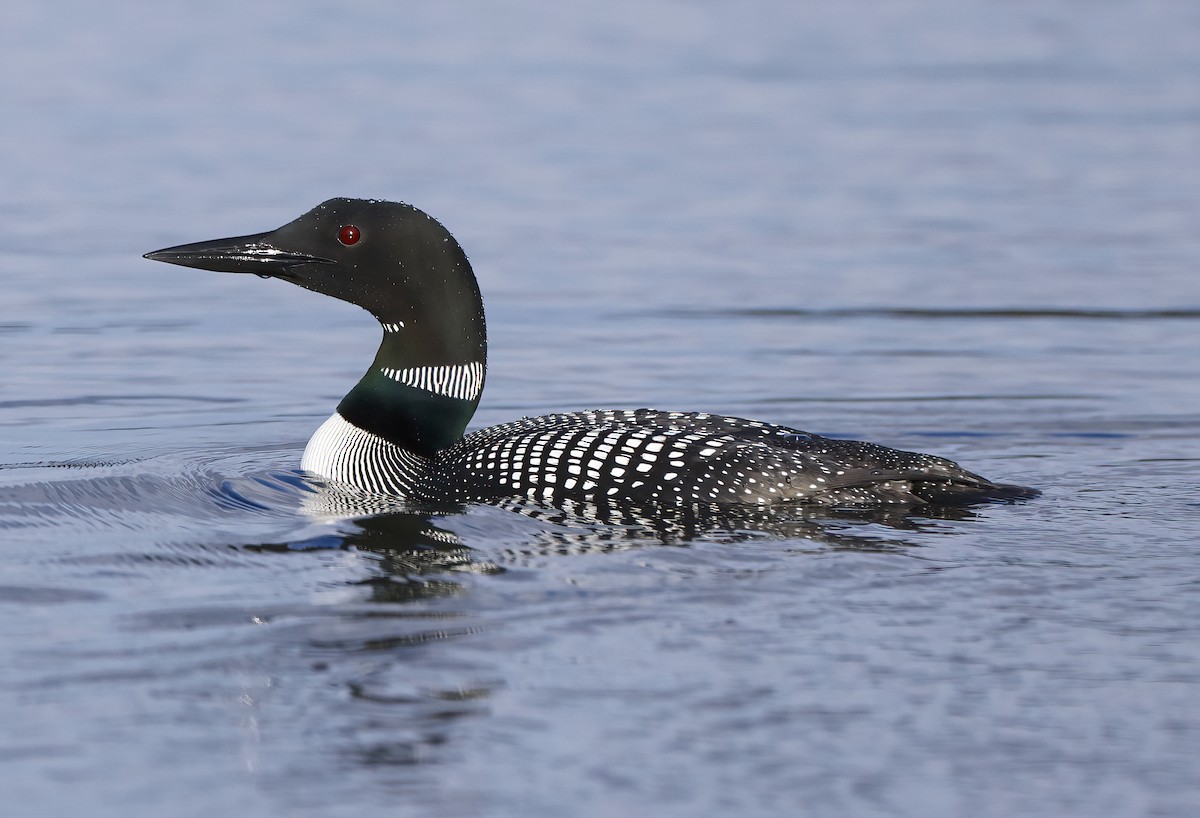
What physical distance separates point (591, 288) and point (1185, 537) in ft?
13.8

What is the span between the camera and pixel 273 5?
1830 cm

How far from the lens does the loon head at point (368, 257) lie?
5324mm

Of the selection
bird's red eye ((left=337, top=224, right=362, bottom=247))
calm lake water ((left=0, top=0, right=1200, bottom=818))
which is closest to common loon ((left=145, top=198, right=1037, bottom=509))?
bird's red eye ((left=337, top=224, right=362, bottom=247))

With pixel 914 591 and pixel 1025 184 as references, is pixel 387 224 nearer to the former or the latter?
pixel 914 591

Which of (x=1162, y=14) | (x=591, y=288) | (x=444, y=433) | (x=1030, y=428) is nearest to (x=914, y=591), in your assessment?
(x=444, y=433)

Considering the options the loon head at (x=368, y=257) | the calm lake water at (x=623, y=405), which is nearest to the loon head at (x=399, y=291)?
the loon head at (x=368, y=257)

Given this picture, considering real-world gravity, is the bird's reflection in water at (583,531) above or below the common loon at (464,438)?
below

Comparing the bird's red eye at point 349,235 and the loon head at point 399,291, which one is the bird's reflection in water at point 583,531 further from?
the bird's red eye at point 349,235

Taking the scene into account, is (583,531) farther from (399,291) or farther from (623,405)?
(623,405)

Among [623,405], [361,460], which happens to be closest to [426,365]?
[361,460]

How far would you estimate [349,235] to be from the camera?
17.6ft

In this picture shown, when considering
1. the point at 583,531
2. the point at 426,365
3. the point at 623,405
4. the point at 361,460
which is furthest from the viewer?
the point at 623,405

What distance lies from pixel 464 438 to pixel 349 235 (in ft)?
2.19

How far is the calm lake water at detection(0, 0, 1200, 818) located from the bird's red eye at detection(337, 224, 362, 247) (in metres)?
0.71
